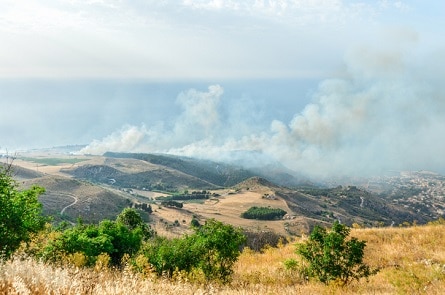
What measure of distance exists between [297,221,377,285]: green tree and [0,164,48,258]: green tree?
14310 mm

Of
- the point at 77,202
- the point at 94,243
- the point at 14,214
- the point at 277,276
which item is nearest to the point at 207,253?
the point at 277,276

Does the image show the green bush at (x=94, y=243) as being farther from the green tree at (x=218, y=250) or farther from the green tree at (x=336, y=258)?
the green tree at (x=336, y=258)

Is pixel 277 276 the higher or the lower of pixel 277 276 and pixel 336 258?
the lower

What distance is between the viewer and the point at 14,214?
17688 millimetres

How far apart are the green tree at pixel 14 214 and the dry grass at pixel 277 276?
3.47m

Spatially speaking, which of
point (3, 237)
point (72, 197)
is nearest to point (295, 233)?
point (72, 197)

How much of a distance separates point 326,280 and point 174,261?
9.14m

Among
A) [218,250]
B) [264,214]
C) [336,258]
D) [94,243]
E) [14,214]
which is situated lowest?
[264,214]

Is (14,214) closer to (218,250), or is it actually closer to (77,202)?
(218,250)

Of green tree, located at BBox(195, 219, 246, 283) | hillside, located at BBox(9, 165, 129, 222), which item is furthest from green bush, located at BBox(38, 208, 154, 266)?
hillside, located at BBox(9, 165, 129, 222)

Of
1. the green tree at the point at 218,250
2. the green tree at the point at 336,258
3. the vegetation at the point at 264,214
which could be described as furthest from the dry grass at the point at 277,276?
the vegetation at the point at 264,214

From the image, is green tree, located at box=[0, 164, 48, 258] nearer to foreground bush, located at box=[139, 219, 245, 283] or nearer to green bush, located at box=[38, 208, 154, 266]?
green bush, located at box=[38, 208, 154, 266]

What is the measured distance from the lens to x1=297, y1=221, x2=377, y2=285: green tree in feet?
65.5

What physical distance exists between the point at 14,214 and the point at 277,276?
14723 mm
